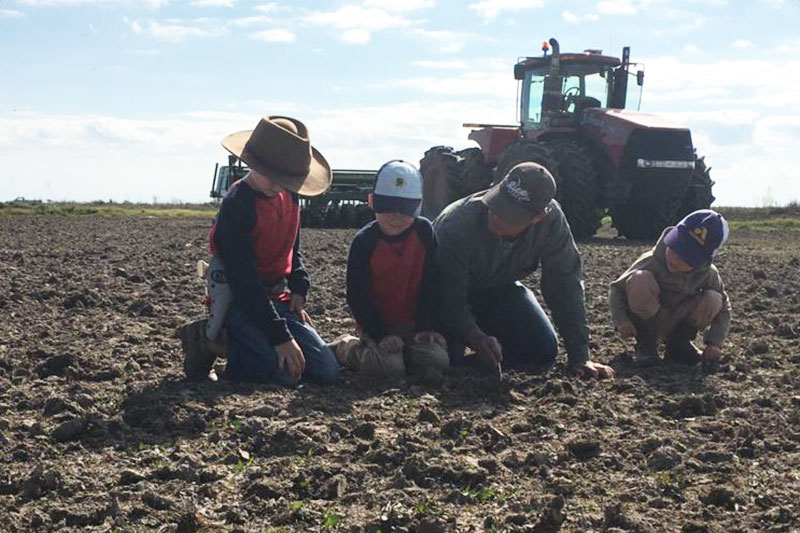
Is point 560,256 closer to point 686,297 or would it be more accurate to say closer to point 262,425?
point 686,297

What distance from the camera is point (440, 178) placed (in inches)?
747

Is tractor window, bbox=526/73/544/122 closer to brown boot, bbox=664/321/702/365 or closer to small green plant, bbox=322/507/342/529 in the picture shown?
brown boot, bbox=664/321/702/365

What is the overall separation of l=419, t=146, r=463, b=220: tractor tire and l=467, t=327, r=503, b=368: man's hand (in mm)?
12906

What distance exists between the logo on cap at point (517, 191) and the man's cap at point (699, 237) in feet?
2.89

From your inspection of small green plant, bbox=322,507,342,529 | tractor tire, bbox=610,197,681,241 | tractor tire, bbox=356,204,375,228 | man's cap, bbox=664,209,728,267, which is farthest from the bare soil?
tractor tire, bbox=356,204,375,228

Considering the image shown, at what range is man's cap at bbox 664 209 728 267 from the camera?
5.64 metres

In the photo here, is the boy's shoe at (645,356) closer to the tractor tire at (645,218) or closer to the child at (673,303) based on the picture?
the child at (673,303)

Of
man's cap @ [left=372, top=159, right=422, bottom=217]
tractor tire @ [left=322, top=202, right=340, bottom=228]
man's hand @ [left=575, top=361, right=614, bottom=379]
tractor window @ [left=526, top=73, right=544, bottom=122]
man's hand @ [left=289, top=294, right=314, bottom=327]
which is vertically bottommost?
man's hand @ [left=575, top=361, right=614, bottom=379]

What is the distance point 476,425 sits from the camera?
452 cm

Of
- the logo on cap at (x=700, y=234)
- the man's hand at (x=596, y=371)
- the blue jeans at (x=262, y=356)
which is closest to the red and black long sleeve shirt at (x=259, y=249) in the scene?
the blue jeans at (x=262, y=356)

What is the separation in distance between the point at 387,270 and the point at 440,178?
44.3ft

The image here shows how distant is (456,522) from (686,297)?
2.97 meters

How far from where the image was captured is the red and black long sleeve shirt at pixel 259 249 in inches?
202

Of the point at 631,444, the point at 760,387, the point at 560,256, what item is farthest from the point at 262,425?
the point at 760,387
